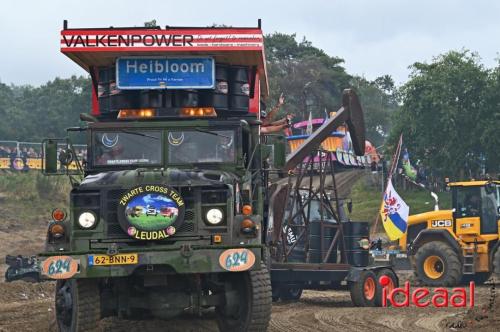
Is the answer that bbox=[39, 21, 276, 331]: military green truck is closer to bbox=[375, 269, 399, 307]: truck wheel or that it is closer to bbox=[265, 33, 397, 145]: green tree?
bbox=[375, 269, 399, 307]: truck wheel

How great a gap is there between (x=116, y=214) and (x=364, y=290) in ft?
27.5

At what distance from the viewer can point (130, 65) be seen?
43.1 feet

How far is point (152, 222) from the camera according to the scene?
1099 cm

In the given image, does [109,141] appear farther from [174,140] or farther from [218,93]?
[218,93]

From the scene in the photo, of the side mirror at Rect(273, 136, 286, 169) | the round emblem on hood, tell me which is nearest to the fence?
the side mirror at Rect(273, 136, 286, 169)

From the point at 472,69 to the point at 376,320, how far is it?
33.2 metres

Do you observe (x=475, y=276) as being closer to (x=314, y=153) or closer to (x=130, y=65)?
(x=314, y=153)

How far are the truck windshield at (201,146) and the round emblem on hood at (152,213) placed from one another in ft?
4.52

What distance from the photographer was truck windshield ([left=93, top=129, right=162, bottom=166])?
12.4 m

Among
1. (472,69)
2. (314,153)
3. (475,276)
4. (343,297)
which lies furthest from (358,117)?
(472,69)

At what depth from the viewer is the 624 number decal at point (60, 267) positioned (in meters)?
10.8

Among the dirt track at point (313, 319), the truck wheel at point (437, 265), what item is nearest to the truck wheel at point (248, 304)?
the dirt track at point (313, 319)

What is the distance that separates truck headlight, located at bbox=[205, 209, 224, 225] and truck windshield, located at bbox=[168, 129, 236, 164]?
1259mm

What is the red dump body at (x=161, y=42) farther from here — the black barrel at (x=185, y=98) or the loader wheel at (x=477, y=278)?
the loader wheel at (x=477, y=278)
